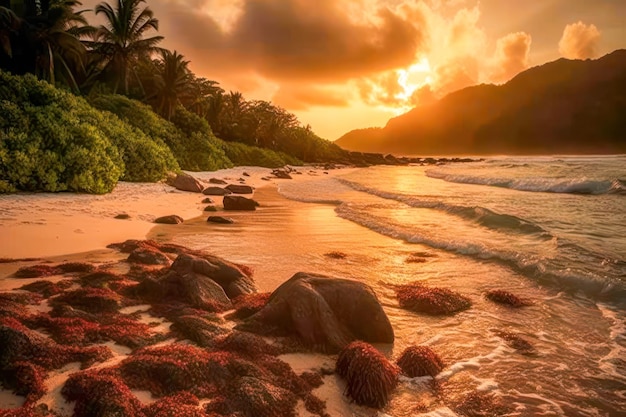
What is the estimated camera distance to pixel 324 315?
23.5 ft

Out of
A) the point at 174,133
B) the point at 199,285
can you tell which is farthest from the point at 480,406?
the point at 174,133

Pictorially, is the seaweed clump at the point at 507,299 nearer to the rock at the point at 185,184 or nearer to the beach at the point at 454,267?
the beach at the point at 454,267

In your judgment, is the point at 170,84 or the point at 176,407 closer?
the point at 176,407

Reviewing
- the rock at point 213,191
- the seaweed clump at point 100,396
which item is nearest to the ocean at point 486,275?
the seaweed clump at point 100,396

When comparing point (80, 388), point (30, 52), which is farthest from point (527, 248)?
point (30, 52)

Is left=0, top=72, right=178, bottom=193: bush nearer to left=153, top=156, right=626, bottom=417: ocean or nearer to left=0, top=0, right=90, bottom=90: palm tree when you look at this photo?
left=153, top=156, right=626, bottom=417: ocean

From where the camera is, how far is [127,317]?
23.8ft

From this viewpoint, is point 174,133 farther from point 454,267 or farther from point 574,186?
point 574,186

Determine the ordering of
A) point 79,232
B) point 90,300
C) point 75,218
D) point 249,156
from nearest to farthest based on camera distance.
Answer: point 90,300 → point 79,232 → point 75,218 → point 249,156

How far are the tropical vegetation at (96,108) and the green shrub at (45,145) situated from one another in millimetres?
51

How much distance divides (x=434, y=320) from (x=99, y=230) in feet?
41.2

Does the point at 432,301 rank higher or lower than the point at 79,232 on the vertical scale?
lower

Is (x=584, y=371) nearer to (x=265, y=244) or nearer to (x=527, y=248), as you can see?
(x=527, y=248)

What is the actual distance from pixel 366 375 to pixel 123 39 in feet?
181
